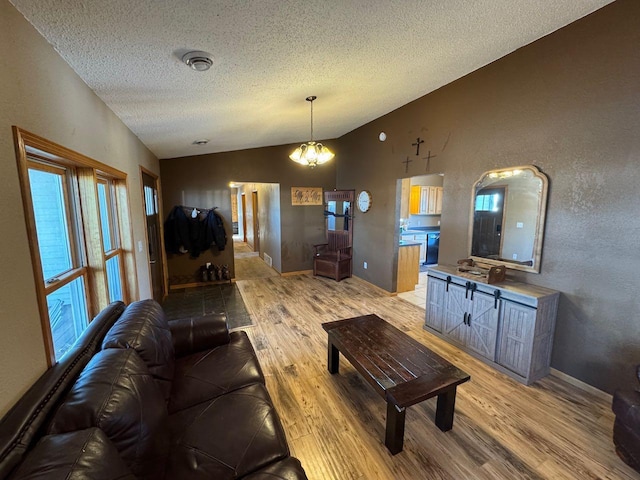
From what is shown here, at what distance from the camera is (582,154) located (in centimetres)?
222

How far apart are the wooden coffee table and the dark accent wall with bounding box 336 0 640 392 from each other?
4.56 feet

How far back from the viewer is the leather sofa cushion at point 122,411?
3.28ft

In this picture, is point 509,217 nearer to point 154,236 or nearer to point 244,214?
point 154,236

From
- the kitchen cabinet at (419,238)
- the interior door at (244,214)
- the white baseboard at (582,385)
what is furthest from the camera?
the interior door at (244,214)

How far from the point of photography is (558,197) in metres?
2.38

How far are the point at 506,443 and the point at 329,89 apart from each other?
329cm

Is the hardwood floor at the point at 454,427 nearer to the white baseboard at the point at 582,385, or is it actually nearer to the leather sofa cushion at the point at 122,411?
the white baseboard at the point at 582,385

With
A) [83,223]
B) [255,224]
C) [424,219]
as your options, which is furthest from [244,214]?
[83,223]

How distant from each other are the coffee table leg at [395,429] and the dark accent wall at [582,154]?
1.83 meters

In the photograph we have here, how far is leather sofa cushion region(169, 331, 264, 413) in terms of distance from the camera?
5.26 feet

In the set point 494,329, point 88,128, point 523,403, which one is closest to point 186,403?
point 88,128

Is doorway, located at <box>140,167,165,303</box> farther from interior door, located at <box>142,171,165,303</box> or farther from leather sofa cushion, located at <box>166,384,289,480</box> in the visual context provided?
leather sofa cushion, located at <box>166,384,289,480</box>

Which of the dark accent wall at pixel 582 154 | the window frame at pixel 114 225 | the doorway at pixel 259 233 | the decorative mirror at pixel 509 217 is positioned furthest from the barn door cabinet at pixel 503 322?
the doorway at pixel 259 233

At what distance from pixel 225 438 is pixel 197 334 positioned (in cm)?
99
